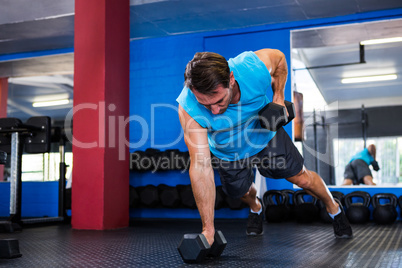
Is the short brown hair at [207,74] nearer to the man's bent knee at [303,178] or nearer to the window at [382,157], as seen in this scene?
the man's bent knee at [303,178]

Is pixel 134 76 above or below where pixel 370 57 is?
below

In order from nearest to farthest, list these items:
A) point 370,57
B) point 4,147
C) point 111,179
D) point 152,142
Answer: point 111,179 → point 4,147 → point 152,142 → point 370,57

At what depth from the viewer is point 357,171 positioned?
20.5 feet

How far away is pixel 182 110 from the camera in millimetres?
1776

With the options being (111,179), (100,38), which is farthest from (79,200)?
(100,38)

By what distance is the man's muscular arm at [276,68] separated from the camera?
1.97 metres

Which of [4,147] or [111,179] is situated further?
[4,147]

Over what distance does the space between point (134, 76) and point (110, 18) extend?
1600 mm

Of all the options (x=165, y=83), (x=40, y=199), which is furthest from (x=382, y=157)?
(x=40, y=199)

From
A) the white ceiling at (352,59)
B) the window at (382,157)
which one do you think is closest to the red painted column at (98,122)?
the white ceiling at (352,59)

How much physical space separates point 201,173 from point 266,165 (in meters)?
0.55

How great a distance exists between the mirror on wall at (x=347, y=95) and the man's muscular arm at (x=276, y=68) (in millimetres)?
2621

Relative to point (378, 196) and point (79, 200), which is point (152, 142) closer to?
point (79, 200)

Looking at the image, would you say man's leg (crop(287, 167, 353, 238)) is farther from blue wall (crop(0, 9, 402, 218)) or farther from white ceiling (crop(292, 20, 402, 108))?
white ceiling (crop(292, 20, 402, 108))
